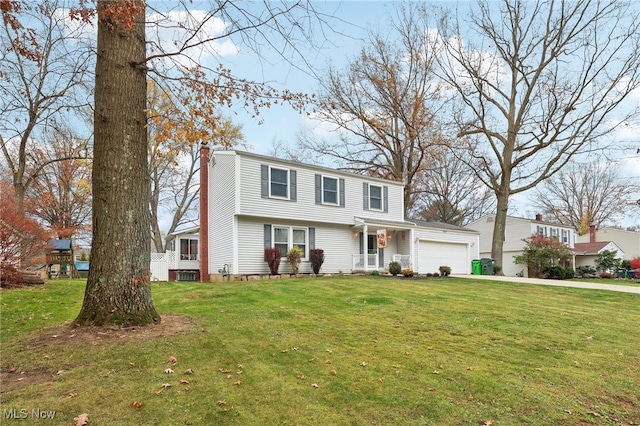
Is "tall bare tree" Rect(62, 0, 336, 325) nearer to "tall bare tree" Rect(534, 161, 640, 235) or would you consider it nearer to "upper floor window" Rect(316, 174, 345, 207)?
"upper floor window" Rect(316, 174, 345, 207)

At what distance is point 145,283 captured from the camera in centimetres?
541

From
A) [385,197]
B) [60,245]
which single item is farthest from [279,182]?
[60,245]

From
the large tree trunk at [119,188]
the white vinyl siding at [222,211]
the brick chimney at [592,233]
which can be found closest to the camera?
the large tree trunk at [119,188]

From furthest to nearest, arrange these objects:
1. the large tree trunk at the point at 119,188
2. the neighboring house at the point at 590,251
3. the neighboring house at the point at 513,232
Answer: the neighboring house at the point at 590,251 → the neighboring house at the point at 513,232 → the large tree trunk at the point at 119,188

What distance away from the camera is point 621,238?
40.0m

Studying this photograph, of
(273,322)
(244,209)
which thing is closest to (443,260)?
(244,209)

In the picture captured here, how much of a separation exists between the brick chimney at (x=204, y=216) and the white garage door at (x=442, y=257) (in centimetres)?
1110

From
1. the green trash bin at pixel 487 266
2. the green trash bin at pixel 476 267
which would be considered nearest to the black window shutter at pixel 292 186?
the green trash bin at pixel 476 267

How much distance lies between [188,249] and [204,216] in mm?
5367

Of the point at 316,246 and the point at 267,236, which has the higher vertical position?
the point at 267,236

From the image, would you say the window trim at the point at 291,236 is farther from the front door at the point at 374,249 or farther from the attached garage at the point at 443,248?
the attached garage at the point at 443,248

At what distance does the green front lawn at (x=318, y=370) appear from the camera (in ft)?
10.7

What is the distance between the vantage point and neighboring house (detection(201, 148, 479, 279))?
53.4ft

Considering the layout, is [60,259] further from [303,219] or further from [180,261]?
[303,219]
